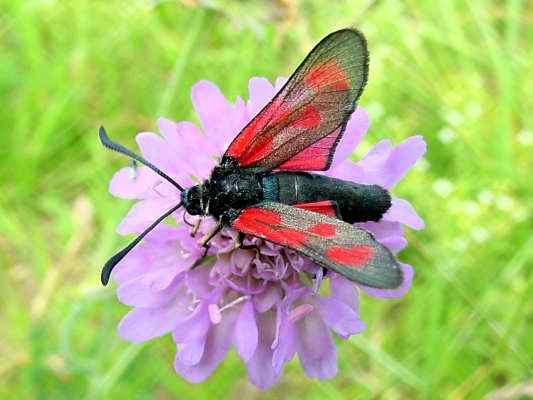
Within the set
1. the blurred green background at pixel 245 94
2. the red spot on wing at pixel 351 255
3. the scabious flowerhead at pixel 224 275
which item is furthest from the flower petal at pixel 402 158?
the blurred green background at pixel 245 94

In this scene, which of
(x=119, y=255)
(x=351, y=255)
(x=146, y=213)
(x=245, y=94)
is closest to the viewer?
(x=351, y=255)

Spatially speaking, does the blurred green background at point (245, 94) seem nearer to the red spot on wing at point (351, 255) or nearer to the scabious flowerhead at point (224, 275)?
the scabious flowerhead at point (224, 275)

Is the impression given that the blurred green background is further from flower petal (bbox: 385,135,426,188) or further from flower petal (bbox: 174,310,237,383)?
flower petal (bbox: 385,135,426,188)

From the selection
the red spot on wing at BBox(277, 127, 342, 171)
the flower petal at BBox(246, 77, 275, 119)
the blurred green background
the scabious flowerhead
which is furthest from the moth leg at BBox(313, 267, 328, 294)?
the blurred green background

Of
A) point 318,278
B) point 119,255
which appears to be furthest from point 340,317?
point 119,255

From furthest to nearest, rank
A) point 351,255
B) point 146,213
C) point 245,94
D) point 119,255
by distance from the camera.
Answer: point 245,94, point 146,213, point 119,255, point 351,255

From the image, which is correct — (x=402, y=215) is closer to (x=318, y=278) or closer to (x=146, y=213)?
(x=318, y=278)
